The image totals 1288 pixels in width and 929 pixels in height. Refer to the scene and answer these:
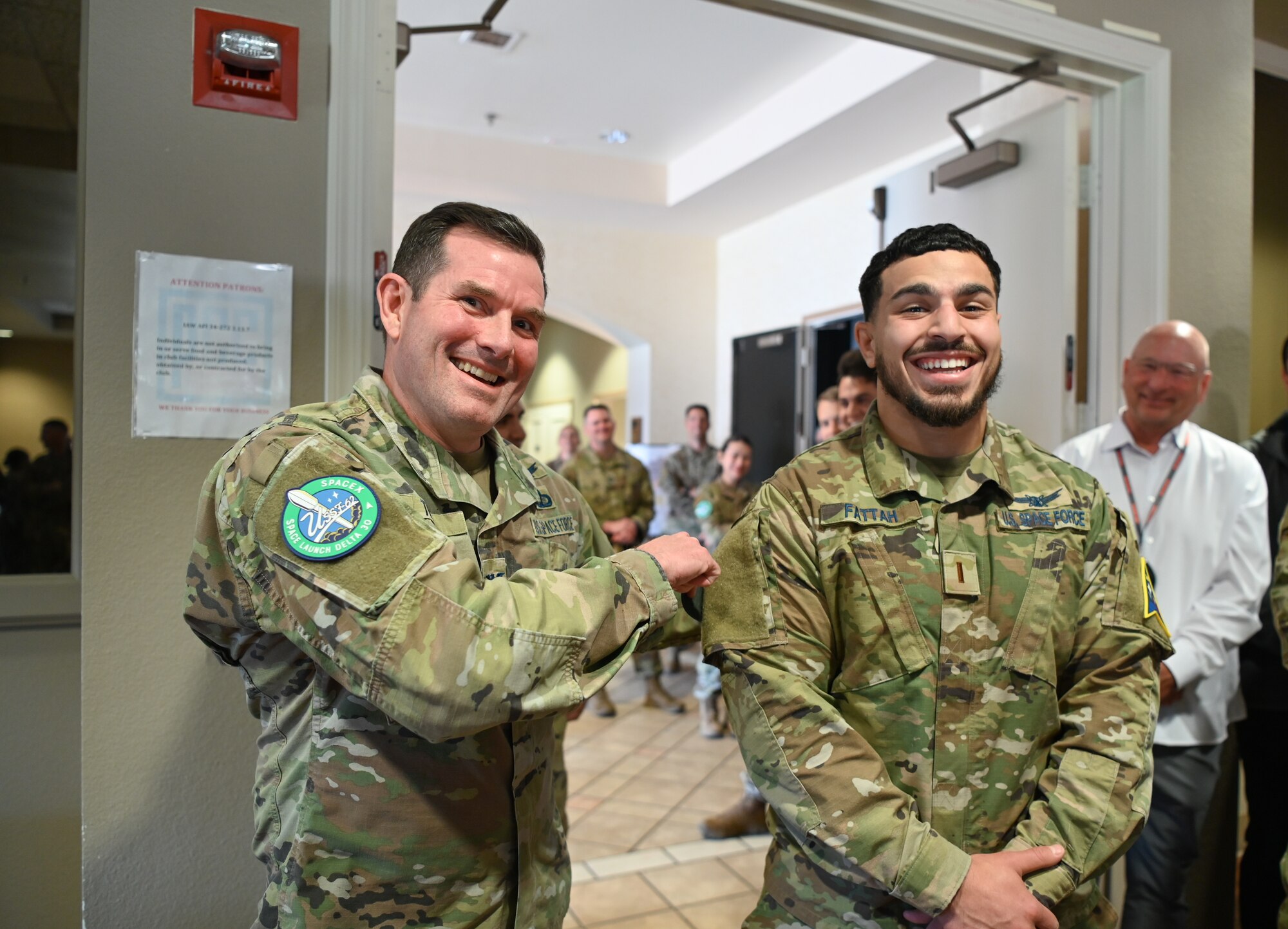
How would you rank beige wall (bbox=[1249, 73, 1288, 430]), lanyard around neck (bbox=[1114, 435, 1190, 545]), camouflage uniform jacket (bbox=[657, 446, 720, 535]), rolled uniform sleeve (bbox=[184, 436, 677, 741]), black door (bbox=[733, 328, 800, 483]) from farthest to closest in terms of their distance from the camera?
1. black door (bbox=[733, 328, 800, 483])
2. camouflage uniform jacket (bbox=[657, 446, 720, 535])
3. beige wall (bbox=[1249, 73, 1288, 430])
4. lanyard around neck (bbox=[1114, 435, 1190, 545])
5. rolled uniform sleeve (bbox=[184, 436, 677, 741])

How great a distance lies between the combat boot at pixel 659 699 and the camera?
5113 mm

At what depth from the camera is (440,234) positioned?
4.12ft

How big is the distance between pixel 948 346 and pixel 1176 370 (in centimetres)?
120

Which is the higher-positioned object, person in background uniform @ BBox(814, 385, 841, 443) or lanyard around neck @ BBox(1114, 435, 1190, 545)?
person in background uniform @ BBox(814, 385, 841, 443)

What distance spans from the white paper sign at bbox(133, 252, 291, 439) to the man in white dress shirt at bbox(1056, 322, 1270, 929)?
1.93 metres

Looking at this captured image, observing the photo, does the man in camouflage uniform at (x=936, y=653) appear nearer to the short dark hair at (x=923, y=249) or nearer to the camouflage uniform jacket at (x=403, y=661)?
the short dark hair at (x=923, y=249)

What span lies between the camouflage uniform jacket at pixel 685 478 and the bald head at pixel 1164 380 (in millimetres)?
3848

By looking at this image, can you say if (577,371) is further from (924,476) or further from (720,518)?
(924,476)

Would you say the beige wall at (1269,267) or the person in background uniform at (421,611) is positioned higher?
the beige wall at (1269,267)

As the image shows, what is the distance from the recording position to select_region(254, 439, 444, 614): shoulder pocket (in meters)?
1.00

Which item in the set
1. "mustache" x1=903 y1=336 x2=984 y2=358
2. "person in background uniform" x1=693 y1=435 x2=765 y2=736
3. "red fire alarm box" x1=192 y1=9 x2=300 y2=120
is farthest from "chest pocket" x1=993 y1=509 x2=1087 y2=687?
"person in background uniform" x1=693 y1=435 x2=765 y2=736

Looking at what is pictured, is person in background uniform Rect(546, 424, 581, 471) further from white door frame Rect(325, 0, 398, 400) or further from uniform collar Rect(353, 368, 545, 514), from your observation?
uniform collar Rect(353, 368, 545, 514)

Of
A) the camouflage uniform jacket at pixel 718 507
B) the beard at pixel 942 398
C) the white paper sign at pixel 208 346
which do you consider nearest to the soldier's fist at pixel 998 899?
the beard at pixel 942 398

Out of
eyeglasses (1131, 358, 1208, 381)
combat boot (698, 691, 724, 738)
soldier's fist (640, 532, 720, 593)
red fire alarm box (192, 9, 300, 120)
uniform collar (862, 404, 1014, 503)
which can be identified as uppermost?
red fire alarm box (192, 9, 300, 120)
